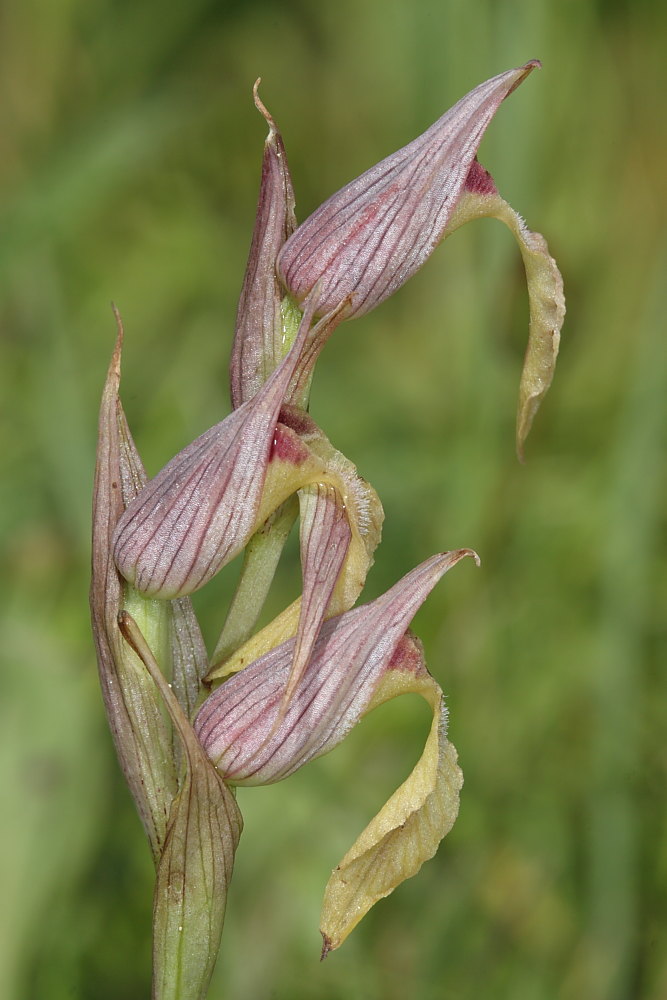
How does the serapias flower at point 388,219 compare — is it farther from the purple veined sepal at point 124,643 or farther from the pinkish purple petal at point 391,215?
the purple veined sepal at point 124,643

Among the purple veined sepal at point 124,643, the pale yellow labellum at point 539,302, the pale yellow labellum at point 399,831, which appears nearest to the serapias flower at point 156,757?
the purple veined sepal at point 124,643

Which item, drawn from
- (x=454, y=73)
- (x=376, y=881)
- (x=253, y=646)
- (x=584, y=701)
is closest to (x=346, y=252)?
(x=253, y=646)

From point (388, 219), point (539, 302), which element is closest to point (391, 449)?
point (539, 302)

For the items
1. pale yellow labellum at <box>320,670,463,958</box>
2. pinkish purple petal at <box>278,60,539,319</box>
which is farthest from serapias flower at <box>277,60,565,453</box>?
pale yellow labellum at <box>320,670,463,958</box>

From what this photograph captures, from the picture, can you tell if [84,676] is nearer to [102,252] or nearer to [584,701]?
[584,701]

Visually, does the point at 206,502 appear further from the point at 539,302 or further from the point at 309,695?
the point at 539,302

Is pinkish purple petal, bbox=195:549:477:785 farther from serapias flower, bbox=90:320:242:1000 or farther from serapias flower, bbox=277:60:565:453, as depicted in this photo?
serapias flower, bbox=277:60:565:453
